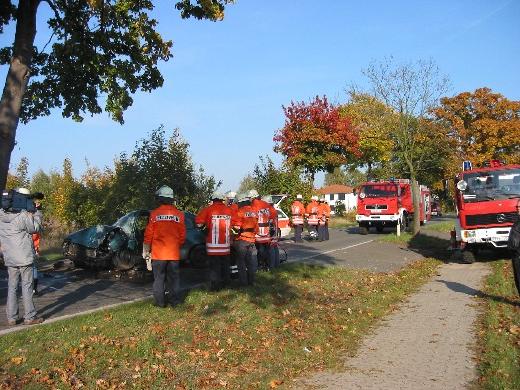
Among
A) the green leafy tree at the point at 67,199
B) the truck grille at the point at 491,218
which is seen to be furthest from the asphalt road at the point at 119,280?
the green leafy tree at the point at 67,199

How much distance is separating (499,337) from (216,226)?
4775 mm

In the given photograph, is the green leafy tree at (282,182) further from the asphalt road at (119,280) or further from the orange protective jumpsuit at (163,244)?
the orange protective jumpsuit at (163,244)

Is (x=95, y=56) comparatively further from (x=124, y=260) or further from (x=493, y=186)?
(x=493, y=186)

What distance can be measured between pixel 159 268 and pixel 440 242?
1522 cm

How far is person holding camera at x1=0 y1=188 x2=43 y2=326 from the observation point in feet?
25.0

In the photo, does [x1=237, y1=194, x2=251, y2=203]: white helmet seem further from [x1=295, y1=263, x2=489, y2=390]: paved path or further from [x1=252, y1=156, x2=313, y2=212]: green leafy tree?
[x1=252, y1=156, x2=313, y2=212]: green leafy tree

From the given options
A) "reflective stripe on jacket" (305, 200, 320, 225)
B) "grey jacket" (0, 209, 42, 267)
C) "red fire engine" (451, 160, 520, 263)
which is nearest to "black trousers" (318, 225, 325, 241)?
"reflective stripe on jacket" (305, 200, 320, 225)

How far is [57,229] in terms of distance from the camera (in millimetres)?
26219

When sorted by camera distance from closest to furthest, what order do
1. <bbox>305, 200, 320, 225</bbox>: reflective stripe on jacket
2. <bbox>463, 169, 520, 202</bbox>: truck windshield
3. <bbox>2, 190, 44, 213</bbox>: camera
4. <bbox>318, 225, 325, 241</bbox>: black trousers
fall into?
<bbox>2, 190, 44, 213</bbox>: camera, <bbox>463, 169, 520, 202</bbox>: truck windshield, <bbox>305, 200, 320, 225</bbox>: reflective stripe on jacket, <bbox>318, 225, 325, 241</bbox>: black trousers

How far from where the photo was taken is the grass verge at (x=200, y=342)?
5836mm

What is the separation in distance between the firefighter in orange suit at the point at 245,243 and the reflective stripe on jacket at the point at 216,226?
485mm

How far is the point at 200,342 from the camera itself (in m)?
7.14

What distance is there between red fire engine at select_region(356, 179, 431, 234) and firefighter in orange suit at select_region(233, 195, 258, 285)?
16353 mm

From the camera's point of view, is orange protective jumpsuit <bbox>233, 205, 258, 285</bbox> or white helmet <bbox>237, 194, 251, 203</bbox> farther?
white helmet <bbox>237, 194, 251, 203</bbox>
